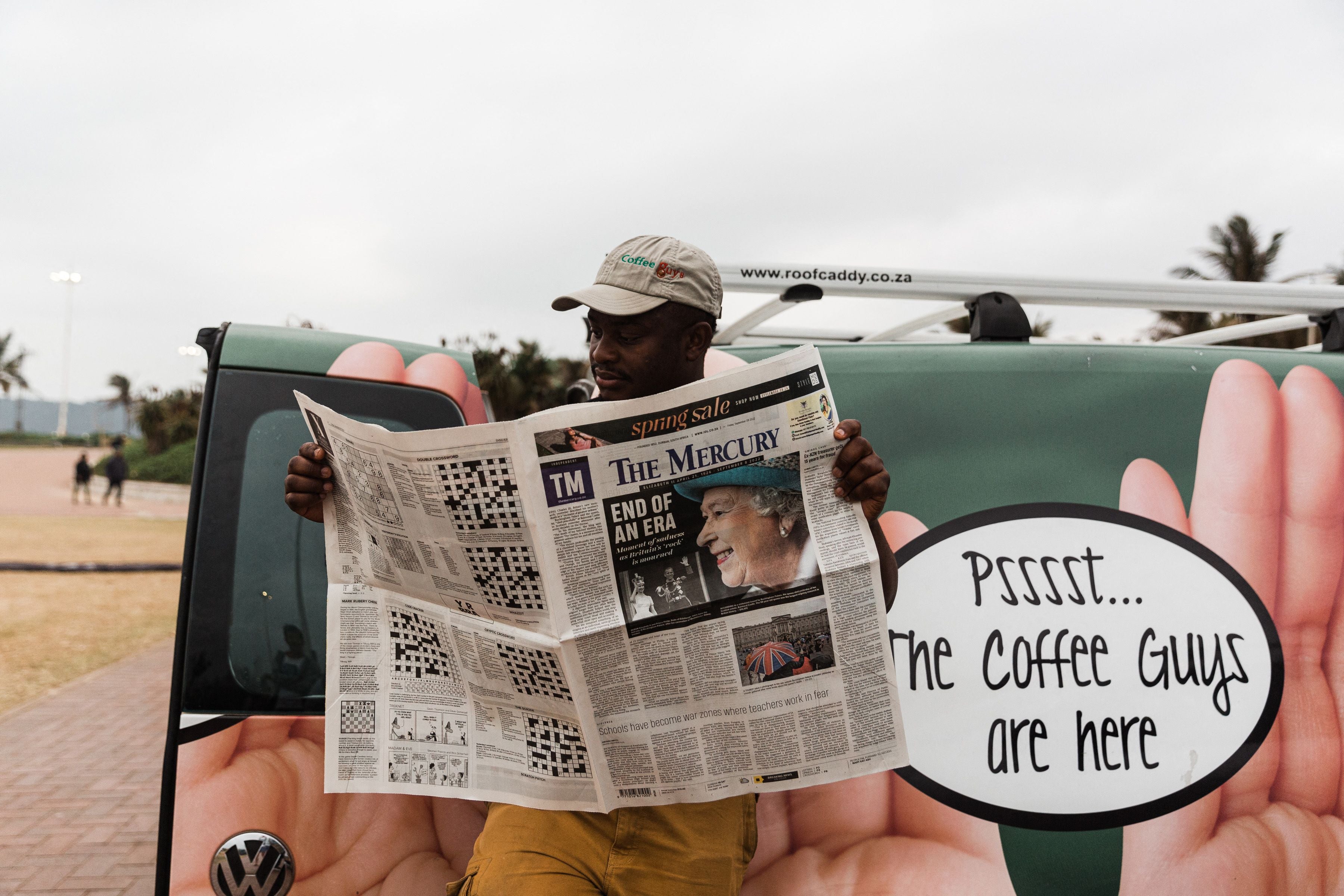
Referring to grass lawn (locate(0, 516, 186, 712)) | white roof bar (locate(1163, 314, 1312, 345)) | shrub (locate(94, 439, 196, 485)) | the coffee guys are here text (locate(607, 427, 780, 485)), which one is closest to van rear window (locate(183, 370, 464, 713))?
the coffee guys are here text (locate(607, 427, 780, 485))

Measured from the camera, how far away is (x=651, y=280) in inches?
52.6

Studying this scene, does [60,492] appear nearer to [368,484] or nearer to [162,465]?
[162,465]

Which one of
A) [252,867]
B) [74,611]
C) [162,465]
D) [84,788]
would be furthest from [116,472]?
[252,867]

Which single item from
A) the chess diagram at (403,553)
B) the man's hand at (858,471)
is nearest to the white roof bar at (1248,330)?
the man's hand at (858,471)

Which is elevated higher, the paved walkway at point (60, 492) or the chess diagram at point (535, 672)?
the chess diagram at point (535, 672)

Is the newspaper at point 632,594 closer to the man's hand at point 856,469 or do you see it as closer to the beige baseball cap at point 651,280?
the man's hand at point 856,469

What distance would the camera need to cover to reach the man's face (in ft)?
4.39

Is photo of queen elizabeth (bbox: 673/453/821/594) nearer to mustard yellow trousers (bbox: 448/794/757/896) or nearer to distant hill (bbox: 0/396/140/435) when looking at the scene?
mustard yellow trousers (bbox: 448/794/757/896)

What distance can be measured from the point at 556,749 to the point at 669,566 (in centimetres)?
36

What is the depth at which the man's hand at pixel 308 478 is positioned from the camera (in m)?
1.30

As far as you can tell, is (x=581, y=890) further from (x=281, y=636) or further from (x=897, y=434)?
(x=897, y=434)

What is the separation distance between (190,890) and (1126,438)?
1.98 metres

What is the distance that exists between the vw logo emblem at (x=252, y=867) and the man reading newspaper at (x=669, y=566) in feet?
1.26

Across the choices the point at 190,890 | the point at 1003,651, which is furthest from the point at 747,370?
the point at 190,890
